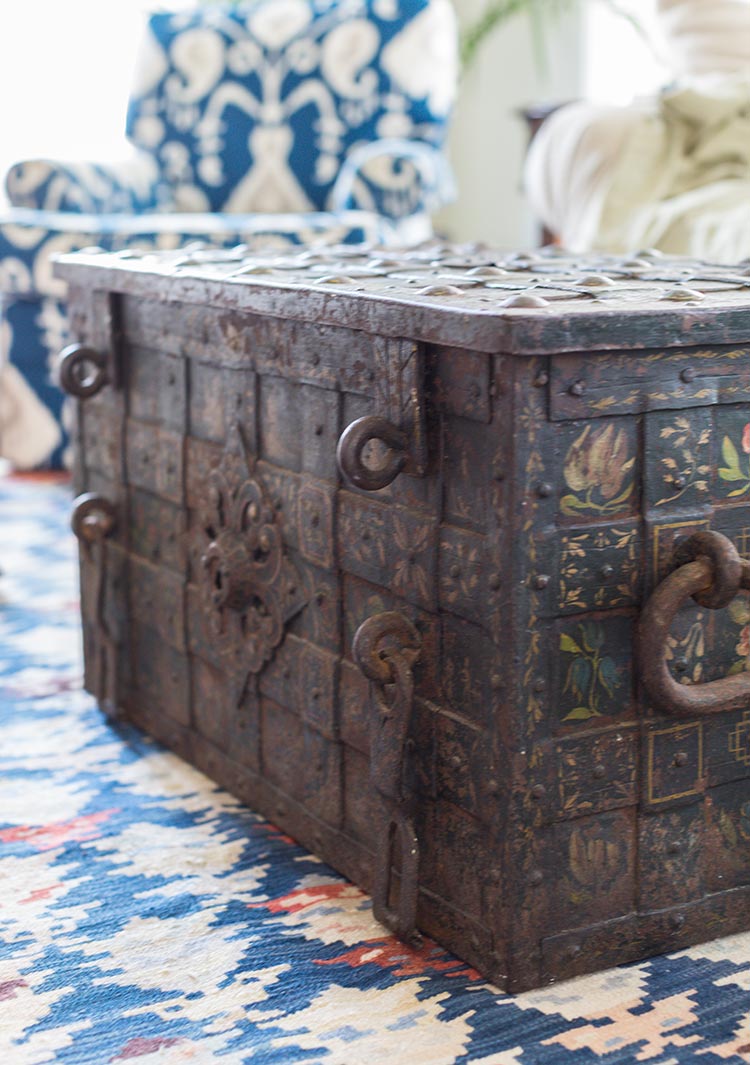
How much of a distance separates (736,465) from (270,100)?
2.73 metres

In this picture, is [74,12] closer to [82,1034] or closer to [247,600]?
[247,600]

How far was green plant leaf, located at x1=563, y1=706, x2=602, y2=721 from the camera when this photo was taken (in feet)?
3.66

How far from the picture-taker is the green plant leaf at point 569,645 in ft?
3.61

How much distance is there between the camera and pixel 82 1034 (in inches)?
43.5

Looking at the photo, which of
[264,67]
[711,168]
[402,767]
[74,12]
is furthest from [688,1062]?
[74,12]

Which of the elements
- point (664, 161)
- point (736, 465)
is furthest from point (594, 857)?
point (664, 161)

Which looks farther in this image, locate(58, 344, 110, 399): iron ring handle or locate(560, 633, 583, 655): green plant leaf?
locate(58, 344, 110, 399): iron ring handle

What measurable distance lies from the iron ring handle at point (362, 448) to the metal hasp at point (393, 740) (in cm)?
12

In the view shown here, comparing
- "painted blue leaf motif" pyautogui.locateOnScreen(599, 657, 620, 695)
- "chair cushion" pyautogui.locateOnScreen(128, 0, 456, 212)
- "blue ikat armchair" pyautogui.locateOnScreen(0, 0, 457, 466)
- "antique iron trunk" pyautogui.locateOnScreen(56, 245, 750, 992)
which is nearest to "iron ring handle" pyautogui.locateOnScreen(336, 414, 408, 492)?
"antique iron trunk" pyautogui.locateOnScreen(56, 245, 750, 992)

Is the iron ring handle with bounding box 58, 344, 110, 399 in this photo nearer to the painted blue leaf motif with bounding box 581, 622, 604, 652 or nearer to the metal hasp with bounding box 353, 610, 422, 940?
the metal hasp with bounding box 353, 610, 422, 940


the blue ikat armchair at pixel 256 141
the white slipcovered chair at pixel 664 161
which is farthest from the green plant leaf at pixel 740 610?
the blue ikat armchair at pixel 256 141

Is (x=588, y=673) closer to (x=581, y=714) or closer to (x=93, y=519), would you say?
(x=581, y=714)

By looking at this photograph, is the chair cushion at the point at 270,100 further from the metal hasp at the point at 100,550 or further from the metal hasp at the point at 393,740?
the metal hasp at the point at 393,740

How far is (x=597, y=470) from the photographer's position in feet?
3.57
